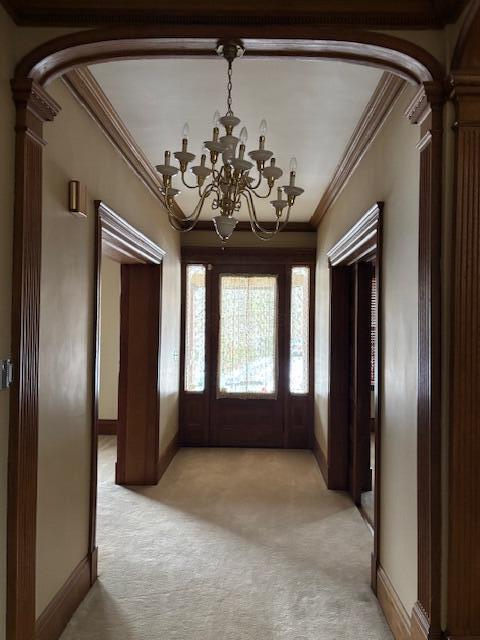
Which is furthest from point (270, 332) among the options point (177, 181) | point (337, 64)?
point (337, 64)

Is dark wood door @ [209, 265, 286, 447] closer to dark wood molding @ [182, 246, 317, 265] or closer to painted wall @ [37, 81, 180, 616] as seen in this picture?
dark wood molding @ [182, 246, 317, 265]

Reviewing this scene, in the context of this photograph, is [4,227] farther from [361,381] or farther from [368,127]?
[361,381]

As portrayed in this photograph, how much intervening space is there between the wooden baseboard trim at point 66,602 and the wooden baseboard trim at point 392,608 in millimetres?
1578

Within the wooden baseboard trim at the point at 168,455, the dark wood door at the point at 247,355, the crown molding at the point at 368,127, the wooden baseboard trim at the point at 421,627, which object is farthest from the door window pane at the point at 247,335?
the wooden baseboard trim at the point at 421,627

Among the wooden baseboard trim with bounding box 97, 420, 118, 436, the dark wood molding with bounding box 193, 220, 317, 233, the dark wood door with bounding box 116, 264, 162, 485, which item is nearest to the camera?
the dark wood door with bounding box 116, 264, 162, 485

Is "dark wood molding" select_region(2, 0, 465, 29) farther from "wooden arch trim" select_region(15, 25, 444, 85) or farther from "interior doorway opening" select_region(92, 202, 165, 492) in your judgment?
"interior doorway opening" select_region(92, 202, 165, 492)

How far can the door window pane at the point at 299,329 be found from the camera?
632 cm

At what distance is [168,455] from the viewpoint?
550 cm

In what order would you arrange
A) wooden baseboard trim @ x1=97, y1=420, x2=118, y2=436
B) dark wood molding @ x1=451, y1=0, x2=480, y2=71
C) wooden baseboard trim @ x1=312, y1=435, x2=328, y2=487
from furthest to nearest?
wooden baseboard trim @ x1=97, y1=420, x2=118, y2=436
wooden baseboard trim @ x1=312, y1=435, x2=328, y2=487
dark wood molding @ x1=451, y1=0, x2=480, y2=71

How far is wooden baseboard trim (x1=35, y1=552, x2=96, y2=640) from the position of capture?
231cm

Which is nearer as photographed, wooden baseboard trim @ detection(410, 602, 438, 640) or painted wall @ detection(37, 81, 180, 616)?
wooden baseboard trim @ detection(410, 602, 438, 640)

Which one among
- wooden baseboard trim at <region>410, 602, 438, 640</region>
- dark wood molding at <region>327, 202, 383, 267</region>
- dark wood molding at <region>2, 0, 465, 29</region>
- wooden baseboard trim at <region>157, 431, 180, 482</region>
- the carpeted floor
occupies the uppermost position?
dark wood molding at <region>2, 0, 465, 29</region>

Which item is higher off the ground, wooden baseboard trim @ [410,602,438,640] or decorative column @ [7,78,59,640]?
decorative column @ [7,78,59,640]

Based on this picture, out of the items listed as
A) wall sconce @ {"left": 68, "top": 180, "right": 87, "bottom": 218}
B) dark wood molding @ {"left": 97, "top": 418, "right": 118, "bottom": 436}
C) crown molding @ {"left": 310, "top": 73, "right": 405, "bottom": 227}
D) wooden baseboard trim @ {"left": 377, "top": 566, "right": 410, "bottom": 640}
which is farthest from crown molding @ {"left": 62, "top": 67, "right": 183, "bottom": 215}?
dark wood molding @ {"left": 97, "top": 418, "right": 118, "bottom": 436}
